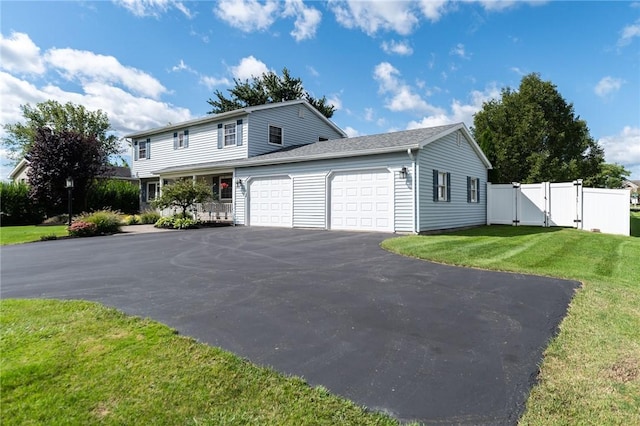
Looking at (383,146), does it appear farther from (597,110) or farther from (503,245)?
(597,110)

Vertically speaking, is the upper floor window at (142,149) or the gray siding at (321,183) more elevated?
the upper floor window at (142,149)

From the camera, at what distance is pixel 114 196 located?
2347 centimetres

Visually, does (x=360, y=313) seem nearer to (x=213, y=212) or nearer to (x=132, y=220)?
(x=213, y=212)

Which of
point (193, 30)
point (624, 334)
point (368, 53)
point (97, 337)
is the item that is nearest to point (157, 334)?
point (97, 337)

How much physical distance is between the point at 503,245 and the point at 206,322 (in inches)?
347

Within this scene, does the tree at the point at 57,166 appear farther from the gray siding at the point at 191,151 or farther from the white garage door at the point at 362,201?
the white garage door at the point at 362,201

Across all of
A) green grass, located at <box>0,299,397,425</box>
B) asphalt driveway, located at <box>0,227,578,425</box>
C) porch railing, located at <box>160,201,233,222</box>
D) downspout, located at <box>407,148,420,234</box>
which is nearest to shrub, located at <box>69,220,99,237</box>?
porch railing, located at <box>160,201,233,222</box>

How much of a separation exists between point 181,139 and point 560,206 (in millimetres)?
21947

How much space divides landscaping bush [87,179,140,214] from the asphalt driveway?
52.1ft

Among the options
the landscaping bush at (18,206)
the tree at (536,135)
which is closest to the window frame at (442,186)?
the tree at (536,135)

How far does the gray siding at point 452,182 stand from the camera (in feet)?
40.7

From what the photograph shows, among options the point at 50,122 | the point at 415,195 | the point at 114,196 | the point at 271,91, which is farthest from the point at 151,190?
the point at 50,122

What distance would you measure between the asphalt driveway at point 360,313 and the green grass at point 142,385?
0.24 metres

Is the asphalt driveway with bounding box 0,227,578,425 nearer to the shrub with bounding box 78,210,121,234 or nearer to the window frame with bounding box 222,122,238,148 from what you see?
the shrub with bounding box 78,210,121,234
